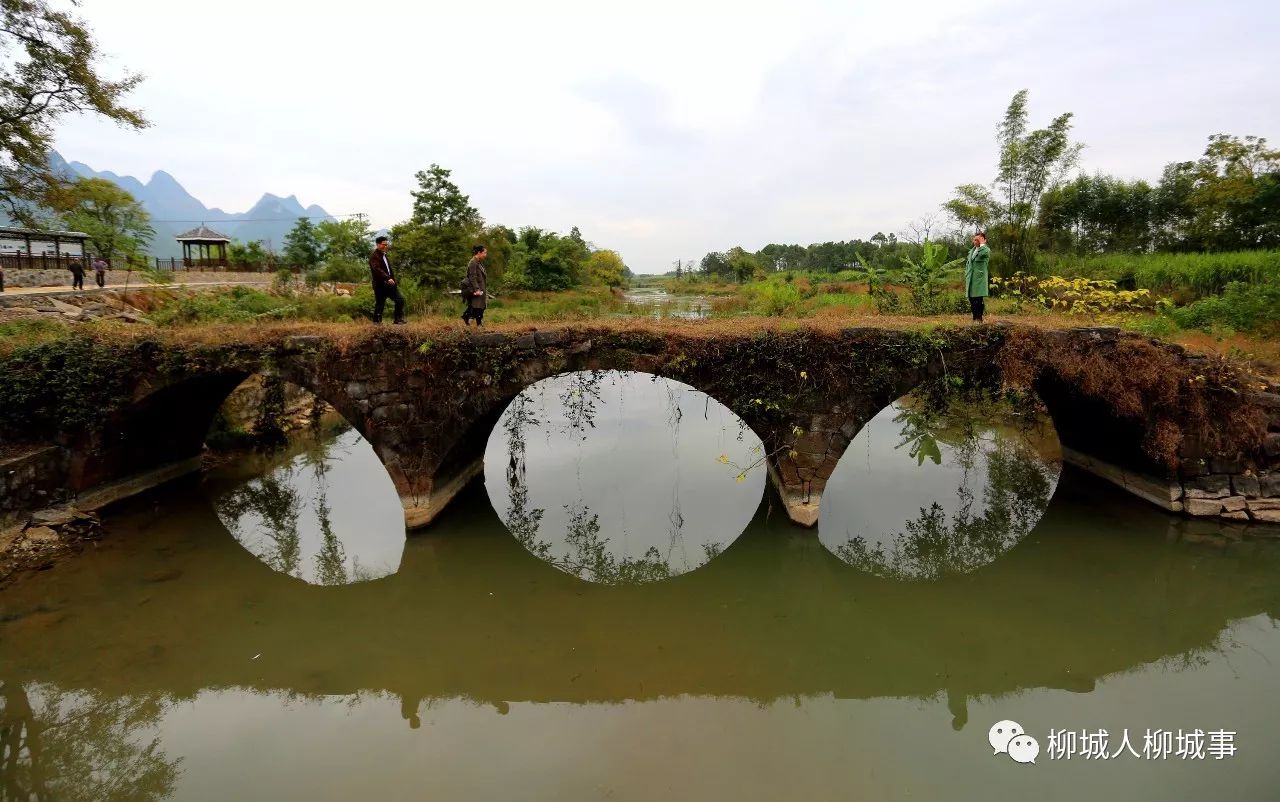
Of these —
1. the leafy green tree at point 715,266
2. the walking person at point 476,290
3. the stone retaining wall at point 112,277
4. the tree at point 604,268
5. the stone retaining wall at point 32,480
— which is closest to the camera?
the stone retaining wall at point 32,480

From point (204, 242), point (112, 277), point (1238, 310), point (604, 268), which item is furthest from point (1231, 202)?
point (204, 242)

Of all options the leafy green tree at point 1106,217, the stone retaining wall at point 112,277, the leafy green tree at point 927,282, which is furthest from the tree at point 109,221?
the leafy green tree at point 1106,217

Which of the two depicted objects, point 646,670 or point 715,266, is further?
point 715,266

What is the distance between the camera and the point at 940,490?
384 inches

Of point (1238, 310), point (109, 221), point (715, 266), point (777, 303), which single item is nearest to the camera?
A: point (1238, 310)

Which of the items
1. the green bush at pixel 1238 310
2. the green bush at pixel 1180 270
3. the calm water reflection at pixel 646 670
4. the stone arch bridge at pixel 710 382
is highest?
the green bush at pixel 1180 270

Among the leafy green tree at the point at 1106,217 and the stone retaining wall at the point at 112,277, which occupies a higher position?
the leafy green tree at the point at 1106,217

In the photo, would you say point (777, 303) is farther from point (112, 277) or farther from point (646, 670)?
point (112, 277)

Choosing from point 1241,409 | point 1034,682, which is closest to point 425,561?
point 1034,682

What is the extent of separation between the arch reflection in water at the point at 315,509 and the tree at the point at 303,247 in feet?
68.0

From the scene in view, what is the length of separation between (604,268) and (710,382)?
3825 cm

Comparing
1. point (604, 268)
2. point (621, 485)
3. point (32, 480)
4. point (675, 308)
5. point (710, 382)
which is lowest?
point (621, 485)

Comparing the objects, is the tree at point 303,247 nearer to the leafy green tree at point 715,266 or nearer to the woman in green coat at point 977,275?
the woman in green coat at point 977,275

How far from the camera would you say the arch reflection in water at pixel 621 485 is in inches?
312
